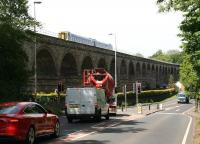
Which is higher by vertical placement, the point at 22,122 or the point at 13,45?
the point at 13,45

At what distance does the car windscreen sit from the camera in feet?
56.4

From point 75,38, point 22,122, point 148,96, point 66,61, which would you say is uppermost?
point 75,38

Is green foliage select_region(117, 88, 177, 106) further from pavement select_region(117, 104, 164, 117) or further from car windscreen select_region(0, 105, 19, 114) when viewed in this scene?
car windscreen select_region(0, 105, 19, 114)

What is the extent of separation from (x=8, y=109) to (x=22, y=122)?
81 centimetres

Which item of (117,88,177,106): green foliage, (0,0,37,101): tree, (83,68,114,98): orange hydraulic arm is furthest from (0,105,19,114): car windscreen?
(117,88,177,106): green foliage

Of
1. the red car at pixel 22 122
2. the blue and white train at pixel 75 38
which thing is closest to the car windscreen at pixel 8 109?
the red car at pixel 22 122

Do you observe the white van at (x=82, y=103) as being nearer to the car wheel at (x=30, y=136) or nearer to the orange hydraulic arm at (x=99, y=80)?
the orange hydraulic arm at (x=99, y=80)

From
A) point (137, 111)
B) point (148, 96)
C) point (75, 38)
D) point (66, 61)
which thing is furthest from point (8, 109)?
point (148, 96)

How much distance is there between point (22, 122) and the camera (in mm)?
16891

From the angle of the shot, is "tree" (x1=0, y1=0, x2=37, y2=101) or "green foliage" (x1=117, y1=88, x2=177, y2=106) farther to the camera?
"green foliage" (x1=117, y1=88, x2=177, y2=106)

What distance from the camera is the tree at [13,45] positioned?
1299 inches

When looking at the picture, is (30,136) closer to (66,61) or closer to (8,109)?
(8,109)

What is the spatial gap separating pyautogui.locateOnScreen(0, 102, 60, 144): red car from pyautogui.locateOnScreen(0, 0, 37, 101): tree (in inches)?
560

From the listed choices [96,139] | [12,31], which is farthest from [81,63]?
[96,139]
